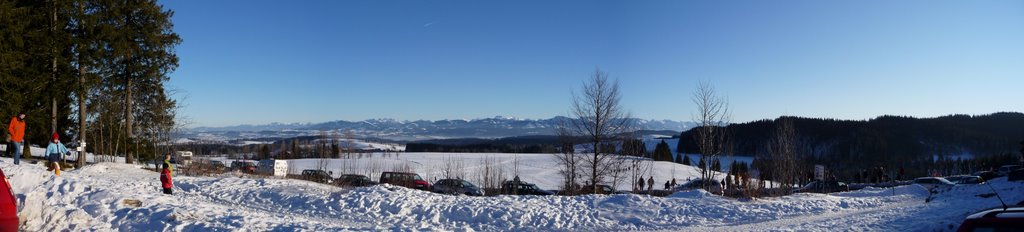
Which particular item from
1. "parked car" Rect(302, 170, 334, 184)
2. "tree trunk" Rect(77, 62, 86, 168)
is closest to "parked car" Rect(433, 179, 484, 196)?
"parked car" Rect(302, 170, 334, 184)

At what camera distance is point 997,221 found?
5918mm

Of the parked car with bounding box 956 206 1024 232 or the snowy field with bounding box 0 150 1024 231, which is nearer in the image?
the parked car with bounding box 956 206 1024 232

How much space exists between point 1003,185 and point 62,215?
32.0m

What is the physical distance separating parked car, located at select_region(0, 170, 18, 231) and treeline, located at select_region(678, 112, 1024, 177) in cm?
12555

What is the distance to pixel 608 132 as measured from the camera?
1079 inches

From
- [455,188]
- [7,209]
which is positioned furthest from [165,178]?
[455,188]

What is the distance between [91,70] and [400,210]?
1005 inches

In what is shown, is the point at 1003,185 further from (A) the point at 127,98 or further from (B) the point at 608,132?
(A) the point at 127,98

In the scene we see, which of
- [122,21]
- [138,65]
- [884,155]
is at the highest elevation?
[122,21]

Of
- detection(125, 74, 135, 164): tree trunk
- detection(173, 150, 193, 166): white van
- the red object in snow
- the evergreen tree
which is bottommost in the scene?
the evergreen tree

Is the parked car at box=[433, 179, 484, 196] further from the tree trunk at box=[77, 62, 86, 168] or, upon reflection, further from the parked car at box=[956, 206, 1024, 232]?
the parked car at box=[956, 206, 1024, 232]

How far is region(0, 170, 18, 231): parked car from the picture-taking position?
252 inches

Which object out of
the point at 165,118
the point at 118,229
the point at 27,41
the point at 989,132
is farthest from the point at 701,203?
the point at 989,132

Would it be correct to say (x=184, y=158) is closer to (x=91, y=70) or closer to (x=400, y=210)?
(x=91, y=70)
